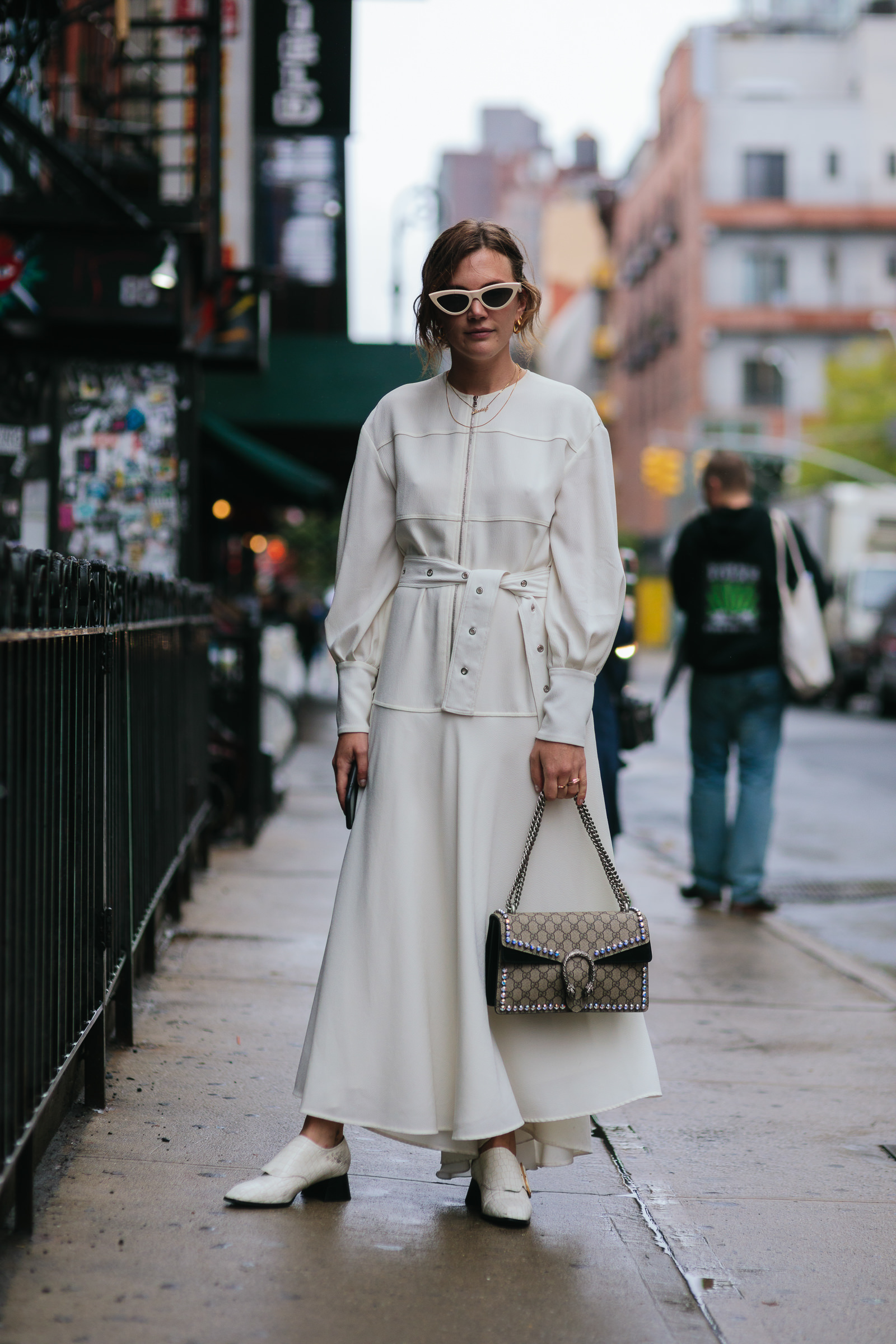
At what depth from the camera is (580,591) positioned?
3.35 meters

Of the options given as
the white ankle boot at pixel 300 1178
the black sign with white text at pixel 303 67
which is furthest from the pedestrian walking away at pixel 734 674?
the black sign with white text at pixel 303 67

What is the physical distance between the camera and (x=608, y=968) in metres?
3.25

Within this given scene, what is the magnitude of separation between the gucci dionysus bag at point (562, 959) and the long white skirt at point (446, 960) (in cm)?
6

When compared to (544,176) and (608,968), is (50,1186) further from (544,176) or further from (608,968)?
(544,176)

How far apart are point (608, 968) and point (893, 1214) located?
984 millimetres

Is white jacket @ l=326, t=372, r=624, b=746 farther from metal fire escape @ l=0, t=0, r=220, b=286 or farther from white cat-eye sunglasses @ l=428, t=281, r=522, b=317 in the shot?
metal fire escape @ l=0, t=0, r=220, b=286

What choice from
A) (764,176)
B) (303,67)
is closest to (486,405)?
(303,67)

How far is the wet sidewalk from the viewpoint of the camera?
→ 284cm

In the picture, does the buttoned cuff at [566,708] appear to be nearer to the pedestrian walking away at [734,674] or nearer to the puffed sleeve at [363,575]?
the puffed sleeve at [363,575]

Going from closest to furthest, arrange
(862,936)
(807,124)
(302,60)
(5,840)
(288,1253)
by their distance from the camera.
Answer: (5,840) < (288,1253) < (862,936) < (302,60) < (807,124)

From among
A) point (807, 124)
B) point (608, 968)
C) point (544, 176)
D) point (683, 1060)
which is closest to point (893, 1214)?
point (608, 968)

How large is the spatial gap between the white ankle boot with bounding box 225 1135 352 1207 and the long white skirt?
5.8 inches

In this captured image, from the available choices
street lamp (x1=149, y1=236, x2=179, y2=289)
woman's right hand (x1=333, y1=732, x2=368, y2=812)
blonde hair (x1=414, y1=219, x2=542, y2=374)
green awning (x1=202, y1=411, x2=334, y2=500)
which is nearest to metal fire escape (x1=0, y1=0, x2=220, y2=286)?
street lamp (x1=149, y1=236, x2=179, y2=289)

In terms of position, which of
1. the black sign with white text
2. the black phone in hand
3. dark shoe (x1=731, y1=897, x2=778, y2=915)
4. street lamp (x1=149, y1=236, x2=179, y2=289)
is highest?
the black sign with white text
